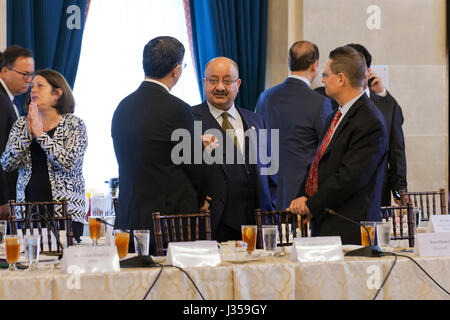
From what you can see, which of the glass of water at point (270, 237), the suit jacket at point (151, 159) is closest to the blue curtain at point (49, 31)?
Answer: the suit jacket at point (151, 159)

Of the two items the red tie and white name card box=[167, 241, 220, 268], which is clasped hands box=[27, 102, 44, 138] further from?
white name card box=[167, 241, 220, 268]

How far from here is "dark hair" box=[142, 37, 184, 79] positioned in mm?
3084

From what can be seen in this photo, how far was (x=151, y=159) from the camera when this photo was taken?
9.87 ft

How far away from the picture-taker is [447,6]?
5.78 meters

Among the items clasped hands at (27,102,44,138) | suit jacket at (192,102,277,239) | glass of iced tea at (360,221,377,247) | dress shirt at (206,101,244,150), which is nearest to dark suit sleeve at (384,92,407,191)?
suit jacket at (192,102,277,239)

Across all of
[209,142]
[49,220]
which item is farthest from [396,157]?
[49,220]

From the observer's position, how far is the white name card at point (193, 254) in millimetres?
2215

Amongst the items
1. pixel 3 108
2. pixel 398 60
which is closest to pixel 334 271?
pixel 3 108

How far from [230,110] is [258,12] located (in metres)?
2.81

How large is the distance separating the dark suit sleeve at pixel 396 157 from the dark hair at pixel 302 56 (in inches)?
23.0

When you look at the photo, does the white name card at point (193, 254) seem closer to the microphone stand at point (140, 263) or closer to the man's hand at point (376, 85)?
the microphone stand at point (140, 263)

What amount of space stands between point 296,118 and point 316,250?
1.98 meters

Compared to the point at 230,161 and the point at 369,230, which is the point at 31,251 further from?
the point at 230,161
